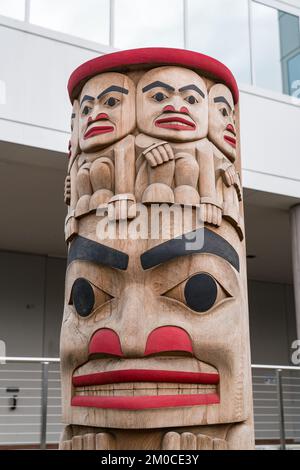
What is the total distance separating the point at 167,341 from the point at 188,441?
0.39 metres

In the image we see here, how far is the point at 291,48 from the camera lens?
8.17m

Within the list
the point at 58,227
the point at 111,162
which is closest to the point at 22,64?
the point at 58,227

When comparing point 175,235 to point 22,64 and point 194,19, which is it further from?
point 194,19

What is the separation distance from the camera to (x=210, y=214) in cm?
249

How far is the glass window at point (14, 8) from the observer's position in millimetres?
6246

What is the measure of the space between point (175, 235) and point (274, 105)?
562 centimetres

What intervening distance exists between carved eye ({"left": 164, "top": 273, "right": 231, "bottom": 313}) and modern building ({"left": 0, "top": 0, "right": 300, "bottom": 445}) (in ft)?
8.93

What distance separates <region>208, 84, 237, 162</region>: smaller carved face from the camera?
270cm

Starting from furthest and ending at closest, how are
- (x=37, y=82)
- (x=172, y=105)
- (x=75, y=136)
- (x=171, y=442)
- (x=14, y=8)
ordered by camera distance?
(x=14, y=8) < (x=37, y=82) < (x=75, y=136) < (x=172, y=105) < (x=171, y=442)

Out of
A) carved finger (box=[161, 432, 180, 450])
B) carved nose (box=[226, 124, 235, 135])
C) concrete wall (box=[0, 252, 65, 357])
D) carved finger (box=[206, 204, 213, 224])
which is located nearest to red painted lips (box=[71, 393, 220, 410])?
carved finger (box=[161, 432, 180, 450])

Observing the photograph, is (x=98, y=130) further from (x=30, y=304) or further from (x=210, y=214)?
(x=30, y=304)

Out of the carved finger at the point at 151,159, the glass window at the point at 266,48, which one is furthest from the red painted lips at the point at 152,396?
the glass window at the point at 266,48

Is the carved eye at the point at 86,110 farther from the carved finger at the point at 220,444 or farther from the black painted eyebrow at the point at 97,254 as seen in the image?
the carved finger at the point at 220,444

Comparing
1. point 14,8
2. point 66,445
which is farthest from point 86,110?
point 14,8
